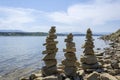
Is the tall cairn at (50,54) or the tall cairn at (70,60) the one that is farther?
the tall cairn at (70,60)

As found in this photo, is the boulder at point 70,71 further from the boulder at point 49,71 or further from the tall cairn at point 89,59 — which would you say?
the tall cairn at point 89,59

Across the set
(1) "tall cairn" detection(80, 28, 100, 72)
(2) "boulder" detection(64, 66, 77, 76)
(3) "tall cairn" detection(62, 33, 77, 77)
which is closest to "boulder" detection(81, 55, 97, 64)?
(1) "tall cairn" detection(80, 28, 100, 72)

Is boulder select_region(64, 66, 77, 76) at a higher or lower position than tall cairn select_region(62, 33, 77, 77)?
lower

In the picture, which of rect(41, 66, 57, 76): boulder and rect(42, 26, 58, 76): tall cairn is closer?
rect(41, 66, 57, 76): boulder

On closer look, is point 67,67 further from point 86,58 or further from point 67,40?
point 86,58

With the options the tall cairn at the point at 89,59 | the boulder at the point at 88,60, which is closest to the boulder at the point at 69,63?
the tall cairn at the point at 89,59

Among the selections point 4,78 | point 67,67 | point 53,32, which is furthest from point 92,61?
point 4,78

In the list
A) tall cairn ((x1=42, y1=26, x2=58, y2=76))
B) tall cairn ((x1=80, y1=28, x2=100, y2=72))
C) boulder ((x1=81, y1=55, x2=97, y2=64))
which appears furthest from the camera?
boulder ((x1=81, y1=55, x2=97, y2=64))

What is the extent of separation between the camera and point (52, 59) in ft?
98.0

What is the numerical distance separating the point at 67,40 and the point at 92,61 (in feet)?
19.3

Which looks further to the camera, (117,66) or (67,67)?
(117,66)

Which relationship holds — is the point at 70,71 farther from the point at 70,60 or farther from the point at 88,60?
the point at 88,60

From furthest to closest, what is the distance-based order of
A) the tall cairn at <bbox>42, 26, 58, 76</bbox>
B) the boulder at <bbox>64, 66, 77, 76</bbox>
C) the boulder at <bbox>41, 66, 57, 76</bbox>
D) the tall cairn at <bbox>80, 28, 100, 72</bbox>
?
1. the tall cairn at <bbox>80, 28, 100, 72</bbox>
2. the boulder at <bbox>64, 66, 77, 76</bbox>
3. the tall cairn at <bbox>42, 26, 58, 76</bbox>
4. the boulder at <bbox>41, 66, 57, 76</bbox>

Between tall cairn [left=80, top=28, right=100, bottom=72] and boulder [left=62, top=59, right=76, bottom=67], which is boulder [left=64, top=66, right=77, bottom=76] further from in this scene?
tall cairn [left=80, top=28, right=100, bottom=72]
